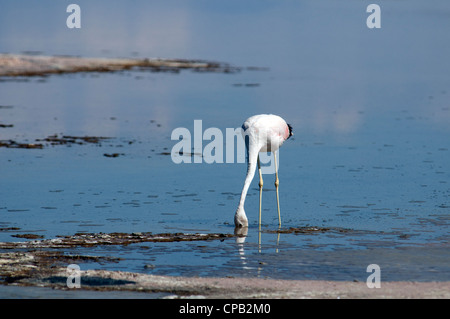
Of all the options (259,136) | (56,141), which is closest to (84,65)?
(56,141)

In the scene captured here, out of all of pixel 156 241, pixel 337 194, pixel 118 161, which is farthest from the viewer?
pixel 118 161

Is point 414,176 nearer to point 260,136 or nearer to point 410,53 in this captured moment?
point 260,136

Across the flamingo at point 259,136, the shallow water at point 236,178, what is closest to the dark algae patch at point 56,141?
the shallow water at point 236,178

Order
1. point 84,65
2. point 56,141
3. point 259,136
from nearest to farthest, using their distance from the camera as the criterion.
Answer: point 259,136
point 56,141
point 84,65

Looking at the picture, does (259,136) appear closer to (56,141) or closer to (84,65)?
(56,141)

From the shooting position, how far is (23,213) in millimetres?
13633

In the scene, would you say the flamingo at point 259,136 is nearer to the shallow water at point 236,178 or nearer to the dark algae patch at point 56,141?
the shallow water at point 236,178

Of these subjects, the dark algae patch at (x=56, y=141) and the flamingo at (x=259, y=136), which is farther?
the dark algae patch at (x=56, y=141)

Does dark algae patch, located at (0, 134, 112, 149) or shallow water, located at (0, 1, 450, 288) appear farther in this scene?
dark algae patch, located at (0, 134, 112, 149)

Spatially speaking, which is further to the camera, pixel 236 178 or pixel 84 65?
pixel 84 65

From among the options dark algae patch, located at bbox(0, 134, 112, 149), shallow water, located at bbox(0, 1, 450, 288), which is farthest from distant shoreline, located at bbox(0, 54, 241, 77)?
dark algae patch, located at bbox(0, 134, 112, 149)

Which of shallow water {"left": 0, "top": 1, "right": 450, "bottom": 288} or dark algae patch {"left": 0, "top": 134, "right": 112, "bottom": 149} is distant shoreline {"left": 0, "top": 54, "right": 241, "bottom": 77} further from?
dark algae patch {"left": 0, "top": 134, "right": 112, "bottom": 149}
